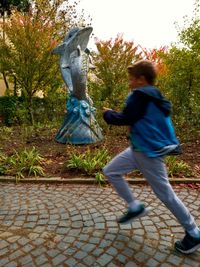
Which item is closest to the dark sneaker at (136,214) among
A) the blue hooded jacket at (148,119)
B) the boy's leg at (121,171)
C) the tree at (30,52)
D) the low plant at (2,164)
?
the boy's leg at (121,171)

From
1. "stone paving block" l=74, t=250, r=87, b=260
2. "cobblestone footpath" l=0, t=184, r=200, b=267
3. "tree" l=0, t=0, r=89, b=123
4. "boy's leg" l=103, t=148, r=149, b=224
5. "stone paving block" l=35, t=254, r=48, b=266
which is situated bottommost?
"stone paving block" l=35, t=254, r=48, b=266

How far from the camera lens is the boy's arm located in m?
3.01

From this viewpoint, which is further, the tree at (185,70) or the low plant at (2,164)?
the tree at (185,70)

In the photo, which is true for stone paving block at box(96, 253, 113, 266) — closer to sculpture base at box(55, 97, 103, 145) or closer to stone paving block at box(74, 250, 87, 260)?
stone paving block at box(74, 250, 87, 260)

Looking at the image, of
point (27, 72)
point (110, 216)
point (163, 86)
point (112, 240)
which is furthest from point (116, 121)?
point (27, 72)

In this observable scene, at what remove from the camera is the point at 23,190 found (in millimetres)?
5504

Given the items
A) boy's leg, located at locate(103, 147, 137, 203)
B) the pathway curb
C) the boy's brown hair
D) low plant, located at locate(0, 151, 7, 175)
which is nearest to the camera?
the boy's brown hair

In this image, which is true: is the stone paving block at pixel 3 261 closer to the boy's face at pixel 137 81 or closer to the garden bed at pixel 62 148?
the boy's face at pixel 137 81

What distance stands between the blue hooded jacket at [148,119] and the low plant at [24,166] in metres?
3.49

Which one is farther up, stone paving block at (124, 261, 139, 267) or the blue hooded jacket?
the blue hooded jacket

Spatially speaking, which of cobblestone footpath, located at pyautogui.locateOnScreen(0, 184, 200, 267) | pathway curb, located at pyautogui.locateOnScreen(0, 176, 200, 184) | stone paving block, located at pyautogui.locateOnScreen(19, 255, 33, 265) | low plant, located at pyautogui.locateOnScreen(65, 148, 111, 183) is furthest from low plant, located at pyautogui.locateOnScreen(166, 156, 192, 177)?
stone paving block, located at pyautogui.locateOnScreen(19, 255, 33, 265)

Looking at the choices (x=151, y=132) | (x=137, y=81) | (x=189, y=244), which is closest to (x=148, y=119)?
(x=151, y=132)

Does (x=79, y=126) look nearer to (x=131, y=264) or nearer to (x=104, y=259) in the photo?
(x=104, y=259)

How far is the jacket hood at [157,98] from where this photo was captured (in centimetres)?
302
